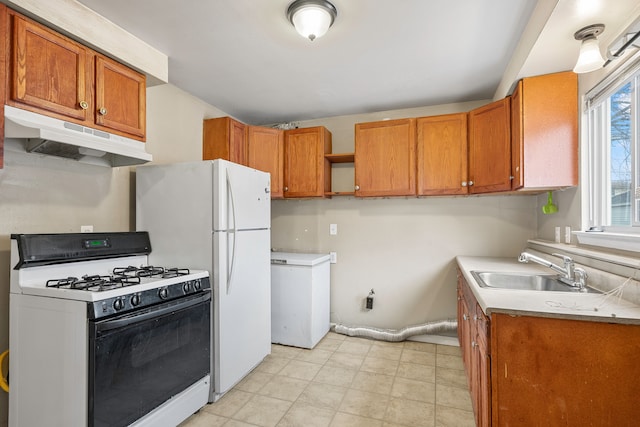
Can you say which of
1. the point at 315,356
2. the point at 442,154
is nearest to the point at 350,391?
the point at 315,356

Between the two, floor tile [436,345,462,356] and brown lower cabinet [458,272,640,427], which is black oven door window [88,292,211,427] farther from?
floor tile [436,345,462,356]

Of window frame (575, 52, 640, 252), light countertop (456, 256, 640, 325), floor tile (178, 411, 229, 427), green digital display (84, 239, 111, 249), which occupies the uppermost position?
window frame (575, 52, 640, 252)

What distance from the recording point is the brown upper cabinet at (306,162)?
134 inches

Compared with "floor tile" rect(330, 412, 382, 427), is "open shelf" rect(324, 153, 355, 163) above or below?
above

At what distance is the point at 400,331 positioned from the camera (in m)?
3.32

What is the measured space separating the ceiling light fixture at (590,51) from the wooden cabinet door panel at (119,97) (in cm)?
256

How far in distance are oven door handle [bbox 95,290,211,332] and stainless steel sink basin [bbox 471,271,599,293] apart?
1.69 metres

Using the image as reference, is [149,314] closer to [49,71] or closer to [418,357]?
[49,71]

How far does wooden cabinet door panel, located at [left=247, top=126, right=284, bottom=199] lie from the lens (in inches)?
137

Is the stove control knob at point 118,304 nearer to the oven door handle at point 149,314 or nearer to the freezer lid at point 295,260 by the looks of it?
the oven door handle at point 149,314

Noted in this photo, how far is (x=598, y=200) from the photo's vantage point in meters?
2.03

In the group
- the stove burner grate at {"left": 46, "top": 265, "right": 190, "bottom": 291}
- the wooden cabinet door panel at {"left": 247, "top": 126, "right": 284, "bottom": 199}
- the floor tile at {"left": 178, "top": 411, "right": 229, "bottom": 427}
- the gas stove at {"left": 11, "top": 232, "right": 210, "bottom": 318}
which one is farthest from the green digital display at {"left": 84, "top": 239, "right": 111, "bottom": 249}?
the wooden cabinet door panel at {"left": 247, "top": 126, "right": 284, "bottom": 199}

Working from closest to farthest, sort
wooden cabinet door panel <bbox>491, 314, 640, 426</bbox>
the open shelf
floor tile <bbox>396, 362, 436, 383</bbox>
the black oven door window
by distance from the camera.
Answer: wooden cabinet door panel <bbox>491, 314, 640, 426</bbox>, the black oven door window, floor tile <bbox>396, 362, 436, 383</bbox>, the open shelf

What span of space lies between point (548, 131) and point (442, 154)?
905 mm
